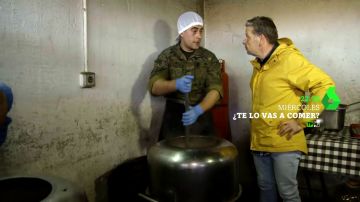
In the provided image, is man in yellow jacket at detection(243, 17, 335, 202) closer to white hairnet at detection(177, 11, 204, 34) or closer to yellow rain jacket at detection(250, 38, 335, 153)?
yellow rain jacket at detection(250, 38, 335, 153)

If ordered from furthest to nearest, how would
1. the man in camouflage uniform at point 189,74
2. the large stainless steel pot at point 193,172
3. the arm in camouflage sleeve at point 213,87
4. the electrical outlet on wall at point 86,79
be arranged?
the man in camouflage uniform at point 189,74
the arm in camouflage sleeve at point 213,87
the electrical outlet on wall at point 86,79
the large stainless steel pot at point 193,172

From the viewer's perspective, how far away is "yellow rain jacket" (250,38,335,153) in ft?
5.53

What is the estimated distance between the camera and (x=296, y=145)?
1750mm

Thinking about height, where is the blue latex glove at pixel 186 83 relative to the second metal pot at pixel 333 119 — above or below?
above

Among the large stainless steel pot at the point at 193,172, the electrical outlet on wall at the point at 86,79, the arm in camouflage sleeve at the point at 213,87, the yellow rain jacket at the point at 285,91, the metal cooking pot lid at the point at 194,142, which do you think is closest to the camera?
the large stainless steel pot at the point at 193,172

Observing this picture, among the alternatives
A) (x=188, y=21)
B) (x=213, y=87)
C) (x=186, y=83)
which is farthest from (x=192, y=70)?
(x=186, y=83)

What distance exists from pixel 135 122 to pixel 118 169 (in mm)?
492

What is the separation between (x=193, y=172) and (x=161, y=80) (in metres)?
1.01

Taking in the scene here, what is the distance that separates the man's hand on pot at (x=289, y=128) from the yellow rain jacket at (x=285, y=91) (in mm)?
24

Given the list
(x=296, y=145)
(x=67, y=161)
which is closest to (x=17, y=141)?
(x=67, y=161)

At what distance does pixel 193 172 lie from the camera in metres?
1.29

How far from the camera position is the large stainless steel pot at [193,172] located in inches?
50.8

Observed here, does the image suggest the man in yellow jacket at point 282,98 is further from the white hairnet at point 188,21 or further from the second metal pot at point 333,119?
the second metal pot at point 333,119

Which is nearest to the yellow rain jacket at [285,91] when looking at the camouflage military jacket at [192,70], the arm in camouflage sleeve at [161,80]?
the camouflage military jacket at [192,70]
